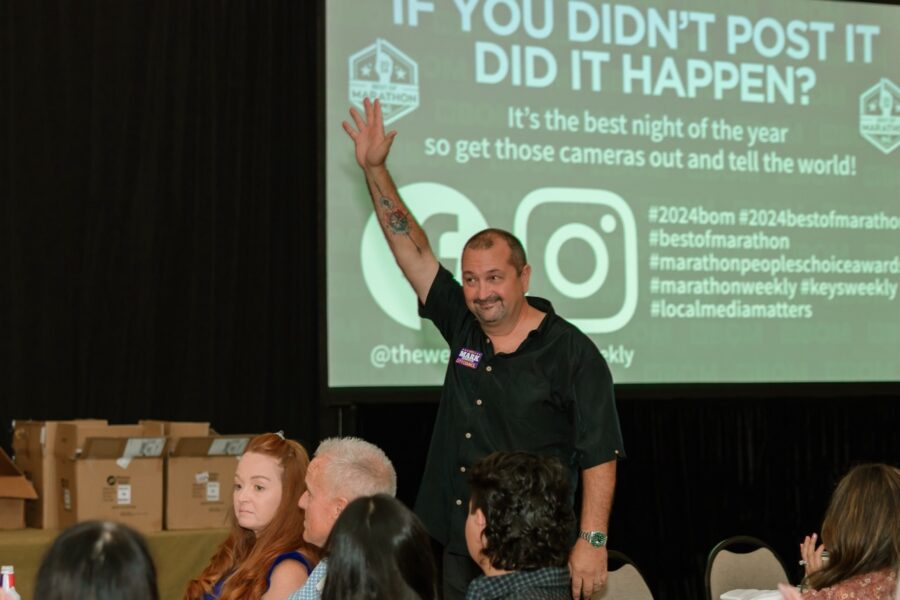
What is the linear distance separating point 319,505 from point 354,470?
109 millimetres

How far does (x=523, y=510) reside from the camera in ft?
7.95

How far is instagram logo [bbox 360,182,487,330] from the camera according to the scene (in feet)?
17.4

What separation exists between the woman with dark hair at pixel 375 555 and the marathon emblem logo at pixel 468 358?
138 centimetres

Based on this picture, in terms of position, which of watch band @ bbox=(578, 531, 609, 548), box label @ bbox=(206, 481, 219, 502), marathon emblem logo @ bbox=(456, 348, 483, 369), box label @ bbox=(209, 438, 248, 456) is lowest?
box label @ bbox=(206, 481, 219, 502)

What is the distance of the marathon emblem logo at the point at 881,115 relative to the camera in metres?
6.13

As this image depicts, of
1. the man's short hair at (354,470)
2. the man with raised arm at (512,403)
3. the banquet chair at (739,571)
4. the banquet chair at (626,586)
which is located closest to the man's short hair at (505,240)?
the man with raised arm at (512,403)

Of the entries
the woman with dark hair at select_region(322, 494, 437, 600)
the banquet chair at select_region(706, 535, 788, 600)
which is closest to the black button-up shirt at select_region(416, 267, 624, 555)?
the banquet chair at select_region(706, 535, 788, 600)

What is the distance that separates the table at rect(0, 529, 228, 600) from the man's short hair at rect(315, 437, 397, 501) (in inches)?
70.0

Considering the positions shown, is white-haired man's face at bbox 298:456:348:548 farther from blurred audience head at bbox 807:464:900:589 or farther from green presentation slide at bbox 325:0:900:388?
green presentation slide at bbox 325:0:900:388

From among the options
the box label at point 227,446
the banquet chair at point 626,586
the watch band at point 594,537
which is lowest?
the banquet chair at point 626,586

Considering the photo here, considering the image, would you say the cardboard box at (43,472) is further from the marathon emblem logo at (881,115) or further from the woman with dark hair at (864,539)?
the marathon emblem logo at (881,115)

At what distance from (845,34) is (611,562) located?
10.8 ft

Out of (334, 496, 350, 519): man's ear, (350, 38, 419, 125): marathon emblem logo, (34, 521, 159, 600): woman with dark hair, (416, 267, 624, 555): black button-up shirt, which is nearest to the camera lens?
(34, 521, 159, 600): woman with dark hair

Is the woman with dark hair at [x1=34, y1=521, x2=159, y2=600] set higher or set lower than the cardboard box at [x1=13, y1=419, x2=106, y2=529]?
higher
